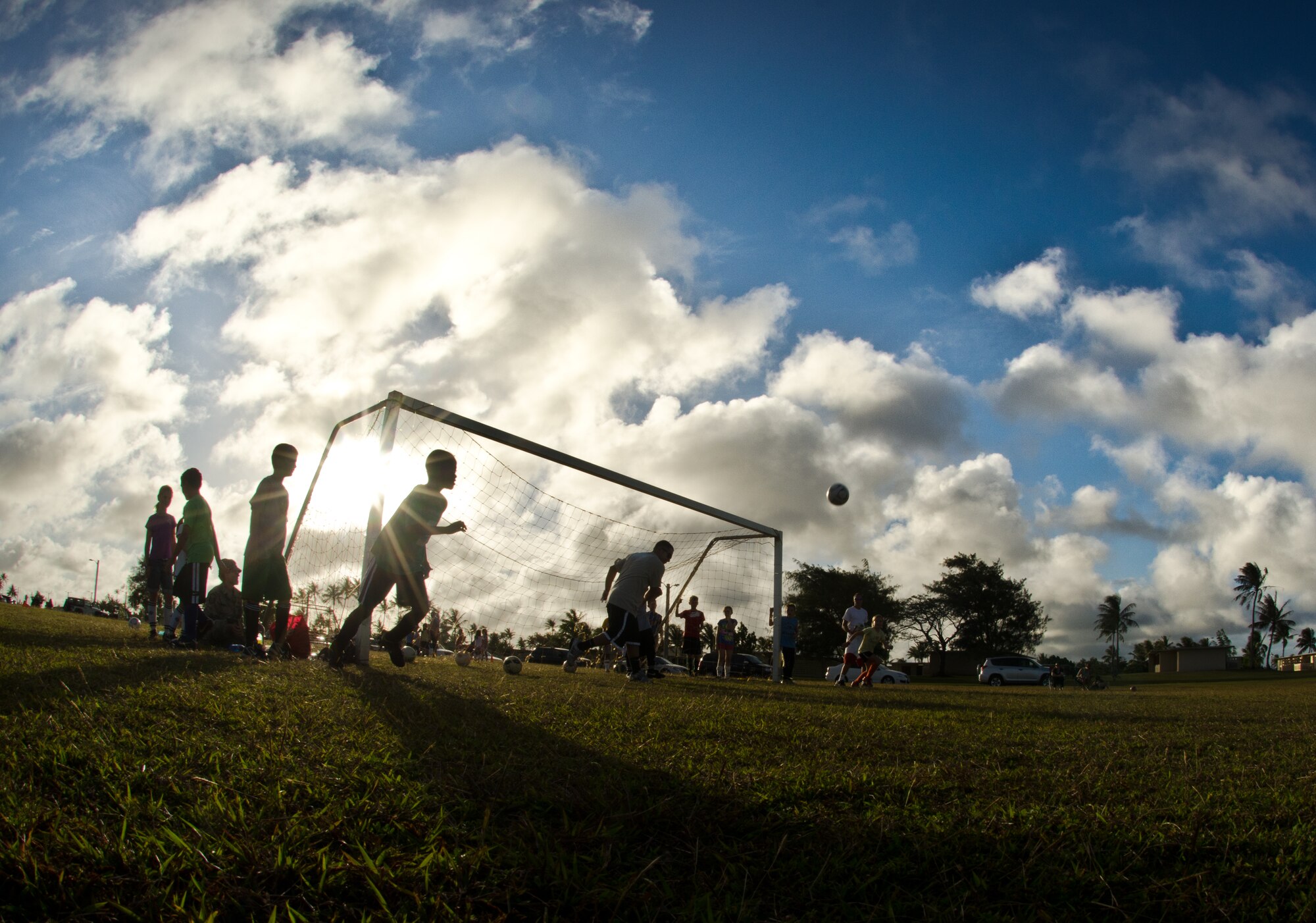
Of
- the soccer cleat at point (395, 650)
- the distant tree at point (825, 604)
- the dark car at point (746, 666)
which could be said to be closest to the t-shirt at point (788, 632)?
the soccer cleat at point (395, 650)

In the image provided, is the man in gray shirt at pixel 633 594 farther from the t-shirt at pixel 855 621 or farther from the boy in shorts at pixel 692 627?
the boy in shorts at pixel 692 627

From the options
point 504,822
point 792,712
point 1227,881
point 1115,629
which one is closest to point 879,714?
point 792,712

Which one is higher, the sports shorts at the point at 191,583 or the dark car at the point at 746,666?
the sports shorts at the point at 191,583

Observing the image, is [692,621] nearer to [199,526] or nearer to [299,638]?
[299,638]

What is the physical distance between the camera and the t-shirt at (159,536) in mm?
8672

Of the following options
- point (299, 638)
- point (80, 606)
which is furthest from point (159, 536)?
point (80, 606)

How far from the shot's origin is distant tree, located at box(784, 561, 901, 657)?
57812 millimetres

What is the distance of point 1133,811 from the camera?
2.24 m

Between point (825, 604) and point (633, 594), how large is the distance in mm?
51762

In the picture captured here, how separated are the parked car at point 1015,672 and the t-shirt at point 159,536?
3370 cm

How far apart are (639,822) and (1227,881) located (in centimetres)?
130

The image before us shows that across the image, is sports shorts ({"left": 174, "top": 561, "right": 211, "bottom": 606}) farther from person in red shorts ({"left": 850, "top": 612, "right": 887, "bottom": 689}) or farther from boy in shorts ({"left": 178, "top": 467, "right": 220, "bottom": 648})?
person in red shorts ({"left": 850, "top": 612, "right": 887, "bottom": 689})

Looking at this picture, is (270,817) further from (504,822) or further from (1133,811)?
(1133,811)

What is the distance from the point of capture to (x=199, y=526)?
7.58 m
